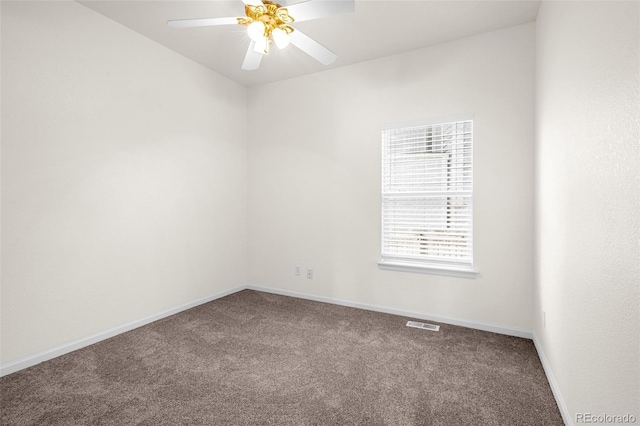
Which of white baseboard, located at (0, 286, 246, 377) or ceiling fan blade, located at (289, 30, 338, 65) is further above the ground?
ceiling fan blade, located at (289, 30, 338, 65)

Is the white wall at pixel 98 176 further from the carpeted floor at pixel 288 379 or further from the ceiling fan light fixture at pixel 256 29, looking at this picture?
the ceiling fan light fixture at pixel 256 29

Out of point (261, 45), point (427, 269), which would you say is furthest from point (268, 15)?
point (427, 269)

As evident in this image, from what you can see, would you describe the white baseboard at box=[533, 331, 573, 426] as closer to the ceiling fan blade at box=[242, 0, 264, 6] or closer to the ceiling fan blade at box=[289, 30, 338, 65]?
the ceiling fan blade at box=[289, 30, 338, 65]

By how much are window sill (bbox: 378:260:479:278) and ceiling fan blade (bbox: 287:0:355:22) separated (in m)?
2.40

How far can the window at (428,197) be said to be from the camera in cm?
315

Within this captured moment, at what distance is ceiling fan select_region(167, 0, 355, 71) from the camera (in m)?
1.96

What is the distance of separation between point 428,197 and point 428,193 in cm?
4

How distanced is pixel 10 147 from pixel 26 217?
0.50m

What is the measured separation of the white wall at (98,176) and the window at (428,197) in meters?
2.13

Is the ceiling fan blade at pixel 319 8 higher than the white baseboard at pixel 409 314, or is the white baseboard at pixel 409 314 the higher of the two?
the ceiling fan blade at pixel 319 8

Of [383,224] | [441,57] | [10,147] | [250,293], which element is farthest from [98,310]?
[441,57]
